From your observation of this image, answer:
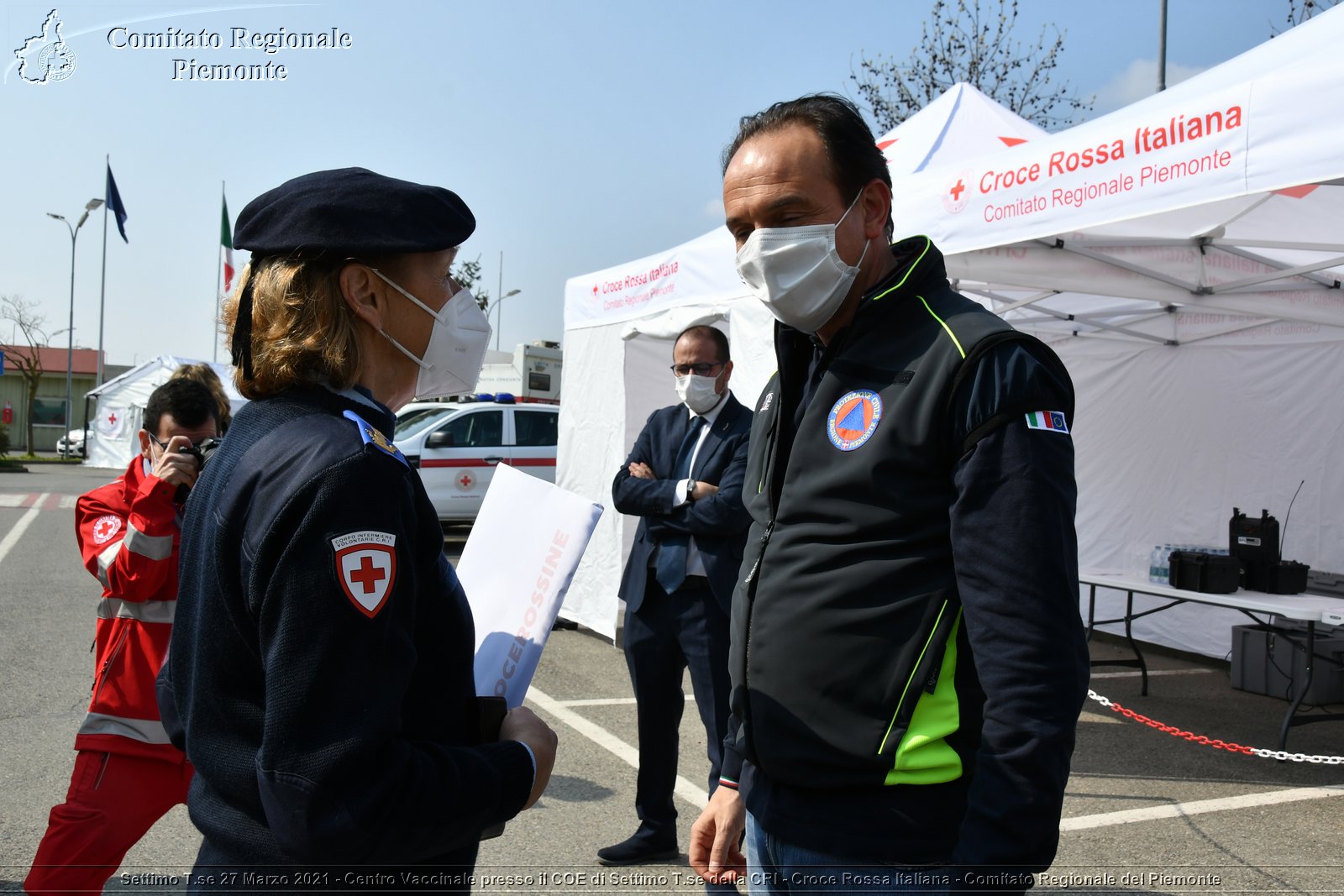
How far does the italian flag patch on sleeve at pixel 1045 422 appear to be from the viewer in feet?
4.39

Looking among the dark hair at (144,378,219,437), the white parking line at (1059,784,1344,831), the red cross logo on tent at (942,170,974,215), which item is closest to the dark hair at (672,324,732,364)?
the red cross logo on tent at (942,170,974,215)

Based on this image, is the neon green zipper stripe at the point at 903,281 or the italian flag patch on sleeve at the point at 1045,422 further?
the neon green zipper stripe at the point at 903,281

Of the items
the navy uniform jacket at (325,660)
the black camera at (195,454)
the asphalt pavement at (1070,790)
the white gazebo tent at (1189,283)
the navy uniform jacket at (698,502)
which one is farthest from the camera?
the navy uniform jacket at (698,502)

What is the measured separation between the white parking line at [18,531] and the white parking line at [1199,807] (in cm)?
1159

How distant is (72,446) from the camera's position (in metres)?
41.4

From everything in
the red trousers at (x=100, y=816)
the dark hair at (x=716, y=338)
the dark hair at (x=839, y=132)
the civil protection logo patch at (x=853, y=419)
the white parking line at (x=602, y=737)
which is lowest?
the white parking line at (x=602, y=737)

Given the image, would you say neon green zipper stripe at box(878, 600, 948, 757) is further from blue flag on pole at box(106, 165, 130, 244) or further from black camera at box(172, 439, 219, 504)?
blue flag on pole at box(106, 165, 130, 244)

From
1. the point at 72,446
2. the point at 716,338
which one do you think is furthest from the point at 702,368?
the point at 72,446

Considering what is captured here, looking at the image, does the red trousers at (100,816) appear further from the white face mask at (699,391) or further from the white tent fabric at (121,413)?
the white tent fabric at (121,413)

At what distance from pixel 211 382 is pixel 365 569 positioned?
2.67 meters

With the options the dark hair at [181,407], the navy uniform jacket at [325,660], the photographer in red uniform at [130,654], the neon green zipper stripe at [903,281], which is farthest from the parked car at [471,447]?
the navy uniform jacket at [325,660]

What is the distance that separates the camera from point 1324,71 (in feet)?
11.3

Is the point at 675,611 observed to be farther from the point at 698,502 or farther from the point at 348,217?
the point at 348,217

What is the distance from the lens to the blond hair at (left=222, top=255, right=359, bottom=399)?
1.37m
